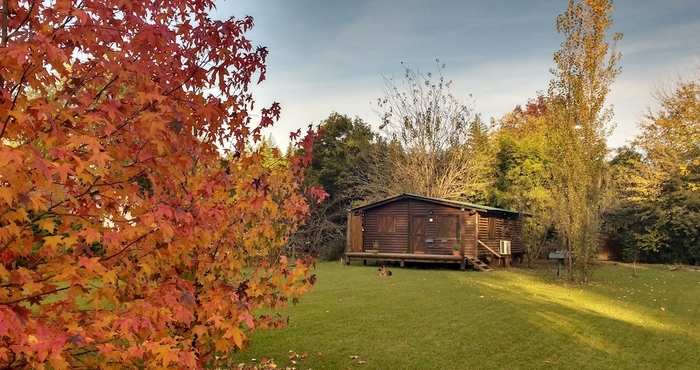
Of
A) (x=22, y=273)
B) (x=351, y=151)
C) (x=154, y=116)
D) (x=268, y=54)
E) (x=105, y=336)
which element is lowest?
(x=105, y=336)

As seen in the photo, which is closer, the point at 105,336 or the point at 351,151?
the point at 105,336

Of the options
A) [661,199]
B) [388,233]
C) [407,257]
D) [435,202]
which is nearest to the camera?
[407,257]

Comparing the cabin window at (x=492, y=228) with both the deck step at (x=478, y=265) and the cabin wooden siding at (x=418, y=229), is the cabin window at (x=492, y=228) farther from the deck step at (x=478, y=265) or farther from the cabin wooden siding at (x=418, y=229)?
the deck step at (x=478, y=265)

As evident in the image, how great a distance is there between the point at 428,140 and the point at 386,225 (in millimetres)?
7683

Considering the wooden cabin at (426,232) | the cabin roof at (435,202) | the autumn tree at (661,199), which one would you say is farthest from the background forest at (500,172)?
the cabin roof at (435,202)

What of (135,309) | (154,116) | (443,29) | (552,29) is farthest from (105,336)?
(443,29)

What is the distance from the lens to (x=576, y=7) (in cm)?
1556

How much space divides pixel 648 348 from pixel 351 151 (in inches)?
1002

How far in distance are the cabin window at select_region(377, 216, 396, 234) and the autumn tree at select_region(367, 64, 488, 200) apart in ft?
17.1

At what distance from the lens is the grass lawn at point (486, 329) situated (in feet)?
22.0

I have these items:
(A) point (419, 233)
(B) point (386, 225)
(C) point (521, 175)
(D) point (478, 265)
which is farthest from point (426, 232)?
(C) point (521, 175)

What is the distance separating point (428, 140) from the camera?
28531mm

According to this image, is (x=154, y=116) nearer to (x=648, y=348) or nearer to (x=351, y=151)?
(x=648, y=348)

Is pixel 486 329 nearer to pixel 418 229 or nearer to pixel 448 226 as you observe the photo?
pixel 448 226
